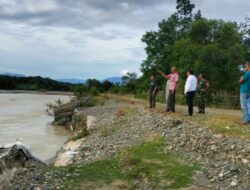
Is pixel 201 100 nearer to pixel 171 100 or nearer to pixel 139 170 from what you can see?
pixel 171 100

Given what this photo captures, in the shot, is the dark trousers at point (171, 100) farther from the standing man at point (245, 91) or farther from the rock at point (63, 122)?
the rock at point (63, 122)

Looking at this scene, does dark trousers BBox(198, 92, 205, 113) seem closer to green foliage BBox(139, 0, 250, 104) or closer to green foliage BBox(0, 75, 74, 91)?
green foliage BBox(139, 0, 250, 104)

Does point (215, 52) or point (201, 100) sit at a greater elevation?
point (215, 52)

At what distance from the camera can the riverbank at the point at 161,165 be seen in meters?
11.4

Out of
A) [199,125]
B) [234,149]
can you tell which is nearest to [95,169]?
[234,149]

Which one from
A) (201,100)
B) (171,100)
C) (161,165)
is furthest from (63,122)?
(161,165)

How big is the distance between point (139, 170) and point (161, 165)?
1.95 feet

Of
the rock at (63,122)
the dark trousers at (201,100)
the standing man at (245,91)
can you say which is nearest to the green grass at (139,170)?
the standing man at (245,91)

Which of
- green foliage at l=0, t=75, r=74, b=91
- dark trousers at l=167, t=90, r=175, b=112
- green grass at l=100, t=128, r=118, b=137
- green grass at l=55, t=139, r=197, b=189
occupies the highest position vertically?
green foliage at l=0, t=75, r=74, b=91

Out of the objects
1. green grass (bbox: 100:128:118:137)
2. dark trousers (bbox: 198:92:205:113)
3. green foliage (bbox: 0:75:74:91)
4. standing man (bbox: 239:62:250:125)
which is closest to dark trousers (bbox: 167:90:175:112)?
dark trousers (bbox: 198:92:205:113)

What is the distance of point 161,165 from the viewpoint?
12.9m

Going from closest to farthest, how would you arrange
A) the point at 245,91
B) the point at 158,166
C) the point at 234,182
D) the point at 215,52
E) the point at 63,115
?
the point at 234,182, the point at 158,166, the point at 245,91, the point at 215,52, the point at 63,115

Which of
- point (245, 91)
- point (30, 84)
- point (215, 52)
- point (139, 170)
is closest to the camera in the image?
point (139, 170)

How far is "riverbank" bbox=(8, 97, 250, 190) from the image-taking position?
11.4m
